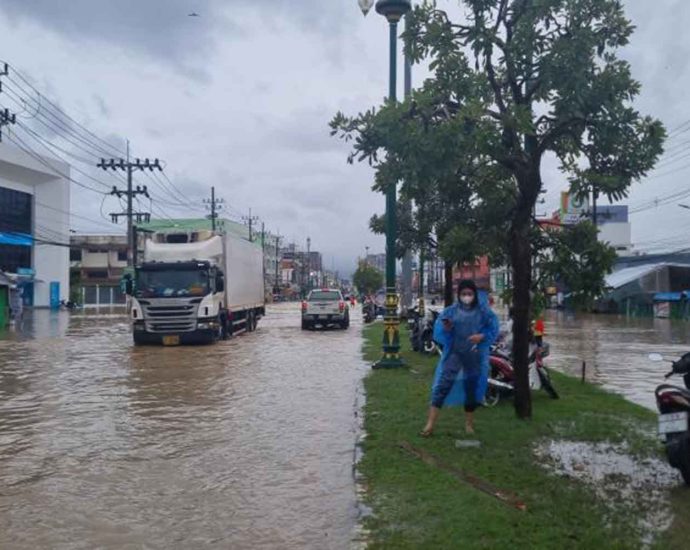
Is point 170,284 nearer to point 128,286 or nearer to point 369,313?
point 128,286

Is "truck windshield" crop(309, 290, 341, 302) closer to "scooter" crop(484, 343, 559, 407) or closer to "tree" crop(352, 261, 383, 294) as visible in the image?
"scooter" crop(484, 343, 559, 407)

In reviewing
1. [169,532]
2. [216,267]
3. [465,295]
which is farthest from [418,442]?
[216,267]

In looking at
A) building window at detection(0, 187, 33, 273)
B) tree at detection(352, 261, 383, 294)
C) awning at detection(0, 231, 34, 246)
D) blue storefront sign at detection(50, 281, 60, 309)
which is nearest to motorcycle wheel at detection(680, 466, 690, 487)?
awning at detection(0, 231, 34, 246)

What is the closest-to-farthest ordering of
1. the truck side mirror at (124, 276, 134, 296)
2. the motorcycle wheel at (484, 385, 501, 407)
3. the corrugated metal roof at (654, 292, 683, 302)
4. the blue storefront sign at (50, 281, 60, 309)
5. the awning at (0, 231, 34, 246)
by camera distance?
the motorcycle wheel at (484, 385, 501, 407), the truck side mirror at (124, 276, 134, 296), the corrugated metal roof at (654, 292, 683, 302), the awning at (0, 231, 34, 246), the blue storefront sign at (50, 281, 60, 309)

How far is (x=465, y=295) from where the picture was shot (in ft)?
27.1

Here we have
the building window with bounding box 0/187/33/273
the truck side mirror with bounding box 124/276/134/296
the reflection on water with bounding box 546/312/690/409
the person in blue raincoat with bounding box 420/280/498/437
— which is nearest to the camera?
the person in blue raincoat with bounding box 420/280/498/437

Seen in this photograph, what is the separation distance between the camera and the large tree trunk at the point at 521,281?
8750 mm

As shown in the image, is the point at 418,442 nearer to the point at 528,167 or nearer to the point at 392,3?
the point at 528,167

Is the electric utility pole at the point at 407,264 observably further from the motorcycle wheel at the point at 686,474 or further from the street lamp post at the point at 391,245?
the motorcycle wheel at the point at 686,474

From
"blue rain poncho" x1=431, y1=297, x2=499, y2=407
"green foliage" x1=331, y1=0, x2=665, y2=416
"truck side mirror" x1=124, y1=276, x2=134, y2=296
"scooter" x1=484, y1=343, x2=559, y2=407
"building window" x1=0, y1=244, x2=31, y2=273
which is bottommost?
"scooter" x1=484, y1=343, x2=559, y2=407

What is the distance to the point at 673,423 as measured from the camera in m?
6.26

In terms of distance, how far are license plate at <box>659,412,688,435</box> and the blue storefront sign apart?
208ft

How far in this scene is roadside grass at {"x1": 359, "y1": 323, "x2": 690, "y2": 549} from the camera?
5069mm

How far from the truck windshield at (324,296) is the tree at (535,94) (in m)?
23.6
